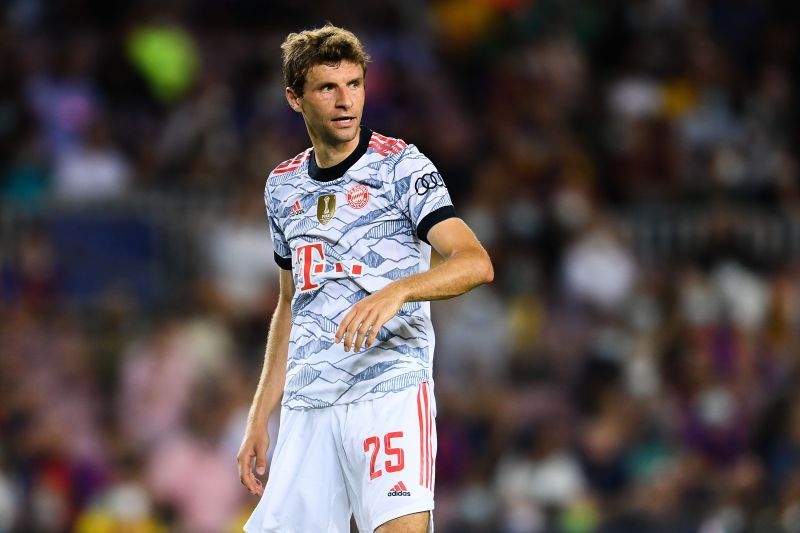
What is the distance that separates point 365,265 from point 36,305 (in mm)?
7118

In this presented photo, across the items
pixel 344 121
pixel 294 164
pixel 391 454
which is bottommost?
pixel 391 454

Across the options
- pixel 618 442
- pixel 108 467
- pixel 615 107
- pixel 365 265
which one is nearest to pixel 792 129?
pixel 615 107

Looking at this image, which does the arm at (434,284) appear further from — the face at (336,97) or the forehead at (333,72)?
the forehead at (333,72)

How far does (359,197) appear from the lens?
5.59 metres

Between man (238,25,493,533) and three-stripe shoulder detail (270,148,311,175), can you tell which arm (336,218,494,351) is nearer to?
man (238,25,493,533)

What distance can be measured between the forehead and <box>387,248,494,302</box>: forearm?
820 mm

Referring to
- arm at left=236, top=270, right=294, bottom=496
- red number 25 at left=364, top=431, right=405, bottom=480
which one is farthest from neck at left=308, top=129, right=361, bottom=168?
red number 25 at left=364, top=431, right=405, bottom=480

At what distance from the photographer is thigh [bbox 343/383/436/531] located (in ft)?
17.8

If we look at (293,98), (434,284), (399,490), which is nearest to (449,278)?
(434,284)

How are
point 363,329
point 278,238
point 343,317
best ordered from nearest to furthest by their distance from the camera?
point 363,329 < point 343,317 < point 278,238

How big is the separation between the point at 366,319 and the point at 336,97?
1.01 meters

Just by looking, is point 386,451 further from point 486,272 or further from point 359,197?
point 359,197

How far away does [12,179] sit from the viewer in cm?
1293

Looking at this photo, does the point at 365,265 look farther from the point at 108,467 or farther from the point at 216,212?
the point at 216,212
